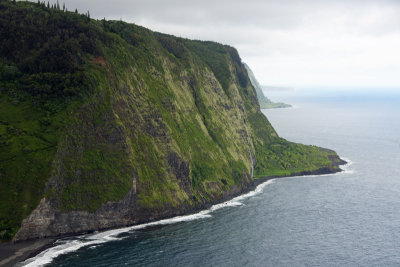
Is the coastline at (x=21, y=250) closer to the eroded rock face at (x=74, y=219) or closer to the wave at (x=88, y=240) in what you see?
the wave at (x=88, y=240)

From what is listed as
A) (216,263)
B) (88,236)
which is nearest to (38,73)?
(88,236)

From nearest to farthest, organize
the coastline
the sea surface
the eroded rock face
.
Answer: the coastline < the sea surface < the eroded rock face

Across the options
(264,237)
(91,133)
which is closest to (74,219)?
(91,133)

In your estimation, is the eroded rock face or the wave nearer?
the wave

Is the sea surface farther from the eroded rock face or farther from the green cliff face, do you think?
the green cliff face

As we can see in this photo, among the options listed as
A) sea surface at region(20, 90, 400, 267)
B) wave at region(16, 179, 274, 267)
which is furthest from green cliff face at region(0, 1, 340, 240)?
sea surface at region(20, 90, 400, 267)

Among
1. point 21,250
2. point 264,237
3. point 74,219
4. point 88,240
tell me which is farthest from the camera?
point 264,237

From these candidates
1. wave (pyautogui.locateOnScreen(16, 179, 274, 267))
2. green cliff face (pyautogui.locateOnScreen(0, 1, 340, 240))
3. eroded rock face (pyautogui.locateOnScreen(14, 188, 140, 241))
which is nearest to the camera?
wave (pyautogui.locateOnScreen(16, 179, 274, 267))

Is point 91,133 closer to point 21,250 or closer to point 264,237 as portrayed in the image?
point 21,250
